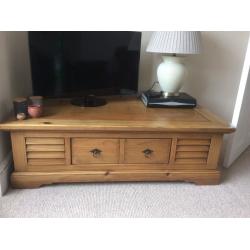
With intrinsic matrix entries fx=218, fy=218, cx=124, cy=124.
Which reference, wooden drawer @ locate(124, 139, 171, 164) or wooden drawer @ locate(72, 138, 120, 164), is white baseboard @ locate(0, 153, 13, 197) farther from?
wooden drawer @ locate(124, 139, 171, 164)

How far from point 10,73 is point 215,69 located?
157 centimetres

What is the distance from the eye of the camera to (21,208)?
1.17 metres

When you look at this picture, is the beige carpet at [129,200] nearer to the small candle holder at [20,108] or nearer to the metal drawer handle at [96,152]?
the metal drawer handle at [96,152]

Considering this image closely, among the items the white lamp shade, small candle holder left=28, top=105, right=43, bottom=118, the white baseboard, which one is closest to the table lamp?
the white lamp shade

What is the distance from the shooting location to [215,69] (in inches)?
72.9

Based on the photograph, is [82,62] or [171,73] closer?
[82,62]

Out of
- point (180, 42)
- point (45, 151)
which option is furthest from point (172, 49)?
point (45, 151)

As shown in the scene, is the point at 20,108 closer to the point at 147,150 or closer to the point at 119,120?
the point at 119,120

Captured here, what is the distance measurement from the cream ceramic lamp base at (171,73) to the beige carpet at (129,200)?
2.27ft

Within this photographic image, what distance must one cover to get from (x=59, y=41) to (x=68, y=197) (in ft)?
3.01

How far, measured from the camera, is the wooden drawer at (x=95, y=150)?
4.16 ft
